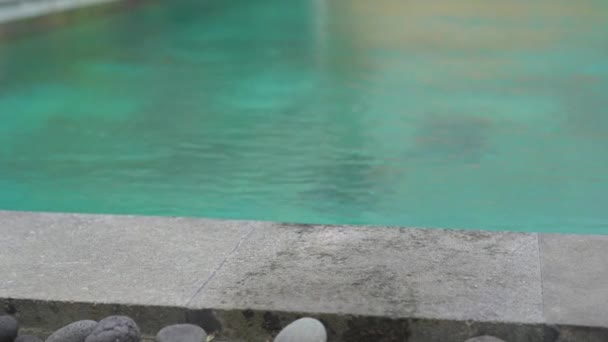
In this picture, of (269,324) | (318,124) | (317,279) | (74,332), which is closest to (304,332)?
(269,324)

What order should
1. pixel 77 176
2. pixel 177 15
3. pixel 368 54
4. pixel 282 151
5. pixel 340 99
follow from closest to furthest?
1. pixel 77 176
2. pixel 282 151
3. pixel 340 99
4. pixel 368 54
5. pixel 177 15

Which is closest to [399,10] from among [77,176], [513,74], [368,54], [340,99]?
[368,54]

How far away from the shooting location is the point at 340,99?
5641mm

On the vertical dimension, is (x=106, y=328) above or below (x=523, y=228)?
above

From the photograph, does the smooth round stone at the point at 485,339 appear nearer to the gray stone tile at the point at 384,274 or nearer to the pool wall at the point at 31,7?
Answer: the gray stone tile at the point at 384,274

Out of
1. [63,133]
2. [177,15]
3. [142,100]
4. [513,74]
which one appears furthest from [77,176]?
[177,15]

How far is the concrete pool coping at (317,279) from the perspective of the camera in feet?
6.55

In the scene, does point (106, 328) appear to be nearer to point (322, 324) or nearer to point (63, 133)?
point (322, 324)

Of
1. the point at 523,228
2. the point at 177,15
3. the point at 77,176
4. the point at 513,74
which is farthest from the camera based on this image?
the point at 177,15

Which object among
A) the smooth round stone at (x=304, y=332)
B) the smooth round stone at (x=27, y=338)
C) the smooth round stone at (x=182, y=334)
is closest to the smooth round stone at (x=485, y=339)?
the smooth round stone at (x=304, y=332)

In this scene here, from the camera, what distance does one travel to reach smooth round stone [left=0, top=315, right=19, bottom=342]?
2027 mm

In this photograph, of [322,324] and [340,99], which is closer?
[322,324]

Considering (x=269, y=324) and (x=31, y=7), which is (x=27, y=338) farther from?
(x=31, y=7)

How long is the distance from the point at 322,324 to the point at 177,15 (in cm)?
884
